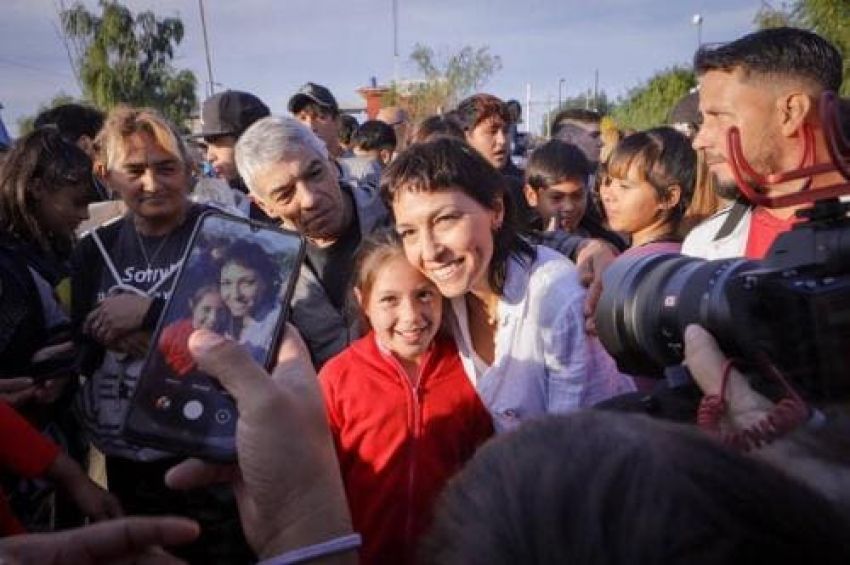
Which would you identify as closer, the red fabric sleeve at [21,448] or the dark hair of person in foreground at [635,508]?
the dark hair of person in foreground at [635,508]

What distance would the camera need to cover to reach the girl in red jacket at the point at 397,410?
5.71 feet

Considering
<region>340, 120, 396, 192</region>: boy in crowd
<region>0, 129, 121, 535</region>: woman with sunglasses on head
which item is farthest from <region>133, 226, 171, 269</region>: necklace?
<region>340, 120, 396, 192</region>: boy in crowd

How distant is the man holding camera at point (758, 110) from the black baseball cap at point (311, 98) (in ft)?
11.6

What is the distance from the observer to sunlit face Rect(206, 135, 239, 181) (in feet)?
14.4

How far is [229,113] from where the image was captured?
4.32 metres

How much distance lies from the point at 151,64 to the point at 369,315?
28.0 m

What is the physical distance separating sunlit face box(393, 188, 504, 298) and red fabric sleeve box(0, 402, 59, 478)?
104cm

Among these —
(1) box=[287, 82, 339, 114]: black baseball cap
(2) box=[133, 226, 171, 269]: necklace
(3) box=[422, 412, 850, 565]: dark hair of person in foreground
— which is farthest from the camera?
(1) box=[287, 82, 339, 114]: black baseball cap

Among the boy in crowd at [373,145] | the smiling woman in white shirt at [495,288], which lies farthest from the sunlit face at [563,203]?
the boy in crowd at [373,145]

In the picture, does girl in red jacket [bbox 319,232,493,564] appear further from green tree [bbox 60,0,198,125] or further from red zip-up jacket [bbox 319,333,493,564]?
green tree [bbox 60,0,198,125]

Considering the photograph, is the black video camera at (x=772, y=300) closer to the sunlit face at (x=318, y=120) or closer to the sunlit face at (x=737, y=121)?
the sunlit face at (x=737, y=121)

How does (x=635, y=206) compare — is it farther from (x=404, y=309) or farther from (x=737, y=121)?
(x=404, y=309)

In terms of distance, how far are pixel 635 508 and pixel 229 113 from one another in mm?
4151

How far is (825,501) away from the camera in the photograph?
57 centimetres
